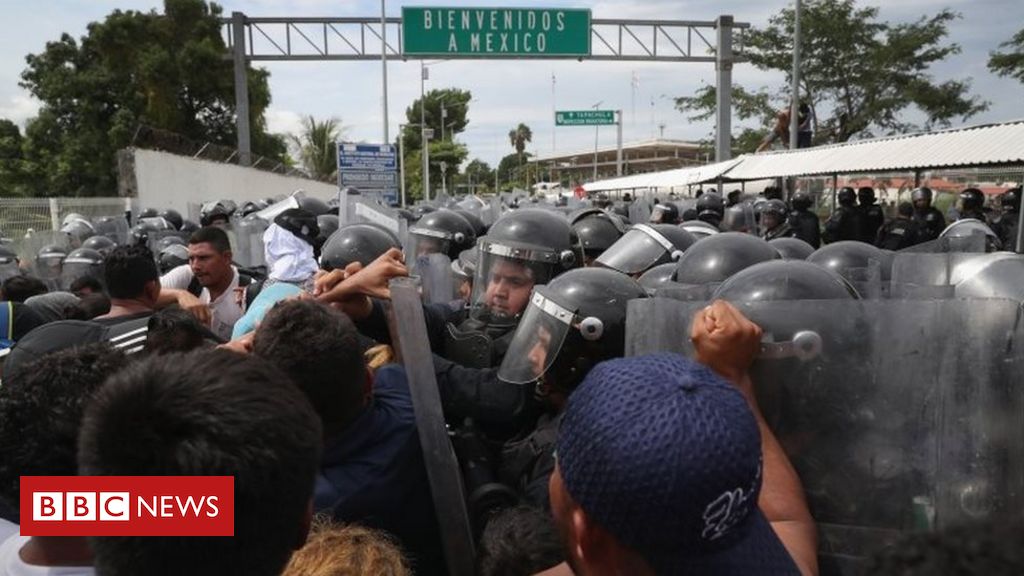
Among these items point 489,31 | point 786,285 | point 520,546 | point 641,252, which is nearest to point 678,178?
point 489,31

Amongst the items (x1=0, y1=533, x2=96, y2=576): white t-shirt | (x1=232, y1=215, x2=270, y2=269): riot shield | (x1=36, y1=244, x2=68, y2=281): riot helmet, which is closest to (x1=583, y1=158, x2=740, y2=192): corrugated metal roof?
(x1=232, y1=215, x2=270, y2=269): riot shield

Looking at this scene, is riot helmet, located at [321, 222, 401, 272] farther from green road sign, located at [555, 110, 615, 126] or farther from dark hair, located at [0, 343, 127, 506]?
green road sign, located at [555, 110, 615, 126]

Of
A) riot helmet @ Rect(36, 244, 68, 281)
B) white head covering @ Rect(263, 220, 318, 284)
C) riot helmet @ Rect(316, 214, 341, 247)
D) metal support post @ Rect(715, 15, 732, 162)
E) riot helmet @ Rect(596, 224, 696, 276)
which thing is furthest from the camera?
metal support post @ Rect(715, 15, 732, 162)

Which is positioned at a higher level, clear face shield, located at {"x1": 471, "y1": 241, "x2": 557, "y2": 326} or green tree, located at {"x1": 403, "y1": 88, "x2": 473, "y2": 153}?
green tree, located at {"x1": 403, "y1": 88, "x2": 473, "y2": 153}

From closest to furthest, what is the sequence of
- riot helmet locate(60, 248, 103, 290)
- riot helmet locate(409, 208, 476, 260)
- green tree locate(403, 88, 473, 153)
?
riot helmet locate(409, 208, 476, 260)
riot helmet locate(60, 248, 103, 290)
green tree locate(403, 88, 473, 153)

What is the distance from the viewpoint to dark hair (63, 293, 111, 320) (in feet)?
13.3

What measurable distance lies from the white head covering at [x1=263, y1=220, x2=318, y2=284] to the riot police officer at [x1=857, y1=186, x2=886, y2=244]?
24.0 feet

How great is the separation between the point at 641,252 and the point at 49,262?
6435mm

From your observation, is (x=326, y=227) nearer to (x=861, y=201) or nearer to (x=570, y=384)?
(x=570, y=384)

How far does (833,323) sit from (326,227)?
211 inches

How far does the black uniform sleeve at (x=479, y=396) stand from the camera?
2293 mm

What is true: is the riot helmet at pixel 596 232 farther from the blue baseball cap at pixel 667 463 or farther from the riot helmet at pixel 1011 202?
the riot helmet at pixel 1011 202

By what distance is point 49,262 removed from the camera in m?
7.79

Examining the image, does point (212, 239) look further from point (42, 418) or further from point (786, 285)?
point (786, 285)
